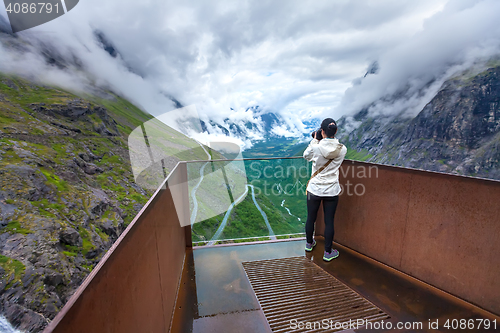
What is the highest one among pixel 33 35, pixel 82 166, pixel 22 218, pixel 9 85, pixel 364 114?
pixel 33 35


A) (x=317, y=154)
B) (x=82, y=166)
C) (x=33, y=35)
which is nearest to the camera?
(x=317, y=154)

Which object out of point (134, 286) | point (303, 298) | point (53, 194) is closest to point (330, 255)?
point (303, 298)

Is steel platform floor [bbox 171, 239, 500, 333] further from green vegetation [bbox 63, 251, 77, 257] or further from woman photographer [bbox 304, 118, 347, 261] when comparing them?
green vegetation [bbox 63, 251, 77, 257]

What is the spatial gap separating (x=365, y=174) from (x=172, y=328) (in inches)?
121

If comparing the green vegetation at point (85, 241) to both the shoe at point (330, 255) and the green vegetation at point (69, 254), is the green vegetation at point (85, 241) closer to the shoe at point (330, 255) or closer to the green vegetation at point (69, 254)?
the green vegetation at point (69, 254)

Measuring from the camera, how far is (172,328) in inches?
98.5

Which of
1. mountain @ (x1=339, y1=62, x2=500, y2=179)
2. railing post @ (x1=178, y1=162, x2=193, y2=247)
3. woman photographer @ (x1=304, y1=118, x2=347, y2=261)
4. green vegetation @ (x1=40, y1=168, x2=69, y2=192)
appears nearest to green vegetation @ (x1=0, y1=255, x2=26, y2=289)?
green vegetation @ (x1=40, y1=168, x2=69, y2=192)

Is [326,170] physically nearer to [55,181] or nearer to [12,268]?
[12,268]

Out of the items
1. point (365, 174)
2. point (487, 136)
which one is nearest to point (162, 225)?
point (365, 174)

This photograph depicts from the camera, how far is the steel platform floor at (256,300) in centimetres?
256

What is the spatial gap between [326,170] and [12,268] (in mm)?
57415

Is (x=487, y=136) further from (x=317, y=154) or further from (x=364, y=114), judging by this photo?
(x=317, y=154)

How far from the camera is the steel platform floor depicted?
2559 mm

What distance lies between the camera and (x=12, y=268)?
1670 inches
